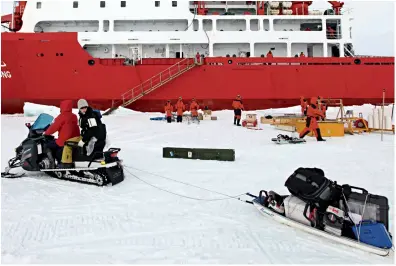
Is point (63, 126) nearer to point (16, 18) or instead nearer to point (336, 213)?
point (336, 213)

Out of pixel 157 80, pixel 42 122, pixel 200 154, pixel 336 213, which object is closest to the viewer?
pixel 336 213

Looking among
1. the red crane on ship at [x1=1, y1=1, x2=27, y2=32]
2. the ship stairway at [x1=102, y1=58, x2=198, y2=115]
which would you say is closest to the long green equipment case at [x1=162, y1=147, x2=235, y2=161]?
the ship stairway at [x1=102, y1=58, x2=198, y2=115]

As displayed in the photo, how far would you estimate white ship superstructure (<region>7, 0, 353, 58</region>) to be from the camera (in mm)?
13398

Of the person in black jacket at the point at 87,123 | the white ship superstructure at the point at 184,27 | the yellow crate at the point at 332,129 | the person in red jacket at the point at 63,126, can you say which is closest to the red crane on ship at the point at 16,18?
the white ship superstructure at the point at 184,27

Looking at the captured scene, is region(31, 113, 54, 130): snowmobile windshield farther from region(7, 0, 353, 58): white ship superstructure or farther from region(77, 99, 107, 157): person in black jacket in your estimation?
region(7, 0, 353, 58): white ship superstructure

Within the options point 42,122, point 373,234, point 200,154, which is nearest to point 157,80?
point 200,154

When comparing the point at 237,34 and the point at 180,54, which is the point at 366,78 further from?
the point at 180,54

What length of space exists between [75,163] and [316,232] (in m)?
2.77

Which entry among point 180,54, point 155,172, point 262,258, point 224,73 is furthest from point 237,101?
point 262,258

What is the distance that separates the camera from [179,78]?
41.6 ft

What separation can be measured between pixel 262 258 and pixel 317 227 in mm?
610

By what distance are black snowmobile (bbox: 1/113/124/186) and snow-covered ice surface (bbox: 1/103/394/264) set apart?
13cm

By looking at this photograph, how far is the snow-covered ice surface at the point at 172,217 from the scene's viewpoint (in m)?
1.97

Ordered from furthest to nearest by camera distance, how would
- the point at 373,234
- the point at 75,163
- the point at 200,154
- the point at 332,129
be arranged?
the point at 332,129
the point at 200,154
the point at 75,163
the point at 373,234
